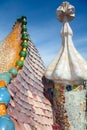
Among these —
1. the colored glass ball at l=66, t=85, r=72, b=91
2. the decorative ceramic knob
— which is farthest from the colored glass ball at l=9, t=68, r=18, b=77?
the decorative ceramic knob

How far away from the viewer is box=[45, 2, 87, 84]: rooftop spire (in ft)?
30.1

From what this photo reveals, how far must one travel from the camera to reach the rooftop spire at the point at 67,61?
30.1 feet

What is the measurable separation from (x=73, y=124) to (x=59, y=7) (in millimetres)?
3531

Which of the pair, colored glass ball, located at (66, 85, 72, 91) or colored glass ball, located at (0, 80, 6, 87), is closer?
colored glass ball, located at (0, 80, 6, 87)

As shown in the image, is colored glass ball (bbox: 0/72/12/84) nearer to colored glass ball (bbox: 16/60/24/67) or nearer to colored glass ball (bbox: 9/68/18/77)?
colored glass ball (bbox: 9/68/18/77)

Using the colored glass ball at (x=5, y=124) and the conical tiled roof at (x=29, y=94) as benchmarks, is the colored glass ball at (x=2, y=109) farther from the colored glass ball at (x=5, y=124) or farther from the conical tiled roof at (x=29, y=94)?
the conical tiled roof at (x=29, y=94)

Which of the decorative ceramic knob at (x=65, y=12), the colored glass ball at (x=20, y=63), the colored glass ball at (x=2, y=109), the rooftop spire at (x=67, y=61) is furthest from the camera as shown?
the decorative ceramic knob at (x=65, y=12)

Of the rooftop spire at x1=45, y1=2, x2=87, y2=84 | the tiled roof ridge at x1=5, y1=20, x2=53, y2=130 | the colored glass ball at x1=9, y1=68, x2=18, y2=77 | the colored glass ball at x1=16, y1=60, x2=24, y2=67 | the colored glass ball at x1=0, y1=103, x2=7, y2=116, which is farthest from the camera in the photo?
the rooftop spire at x1=45, y1=2, x2=87, y2=84

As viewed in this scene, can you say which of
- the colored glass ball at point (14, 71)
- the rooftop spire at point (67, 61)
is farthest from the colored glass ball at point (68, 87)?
the colored glass ball at point (14, 71)

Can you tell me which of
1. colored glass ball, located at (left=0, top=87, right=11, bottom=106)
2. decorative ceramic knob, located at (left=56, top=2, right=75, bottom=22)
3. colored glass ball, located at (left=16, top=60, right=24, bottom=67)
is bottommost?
colored glass ball, located at (left=0, top=87, right=11, bottom=106)

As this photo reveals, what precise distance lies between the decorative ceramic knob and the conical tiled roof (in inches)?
48.8

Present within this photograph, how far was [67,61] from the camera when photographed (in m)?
9.52

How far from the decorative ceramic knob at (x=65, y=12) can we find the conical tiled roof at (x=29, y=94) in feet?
4.06

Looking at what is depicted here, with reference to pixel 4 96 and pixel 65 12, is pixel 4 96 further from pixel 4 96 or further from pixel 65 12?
pixel 65 12
